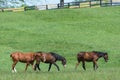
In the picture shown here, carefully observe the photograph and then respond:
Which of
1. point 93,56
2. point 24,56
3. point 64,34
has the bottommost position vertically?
point 64,34

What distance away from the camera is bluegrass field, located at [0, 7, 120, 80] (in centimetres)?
3381

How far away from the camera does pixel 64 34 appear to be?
146 feet

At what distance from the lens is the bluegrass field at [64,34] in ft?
111

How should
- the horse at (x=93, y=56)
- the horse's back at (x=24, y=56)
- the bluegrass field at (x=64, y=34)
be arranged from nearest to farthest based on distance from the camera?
the horse's back at (x=24, y=56) < the horse at (x=93, y=56) < the bluegrass field at (x=64, y=34)

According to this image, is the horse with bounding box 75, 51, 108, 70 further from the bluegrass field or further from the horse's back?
the horse's back

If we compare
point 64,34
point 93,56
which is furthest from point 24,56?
point 64,34

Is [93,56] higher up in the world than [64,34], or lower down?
higher up

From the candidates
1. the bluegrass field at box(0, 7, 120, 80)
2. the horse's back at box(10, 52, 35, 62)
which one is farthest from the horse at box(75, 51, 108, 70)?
the horse's back at box(10, 52, 35, 62)

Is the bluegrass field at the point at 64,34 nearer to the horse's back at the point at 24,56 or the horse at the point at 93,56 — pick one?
the horse at the point at 93,56

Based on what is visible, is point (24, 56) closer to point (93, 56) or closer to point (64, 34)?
point (93, 56)

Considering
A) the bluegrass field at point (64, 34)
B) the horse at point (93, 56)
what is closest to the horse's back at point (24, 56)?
the horse at point (93, 56)

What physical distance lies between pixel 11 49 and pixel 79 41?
6.68 meters

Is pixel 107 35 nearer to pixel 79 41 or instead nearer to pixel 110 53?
pixel 79 41

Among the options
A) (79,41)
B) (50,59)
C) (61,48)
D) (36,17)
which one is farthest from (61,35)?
(50,59)
